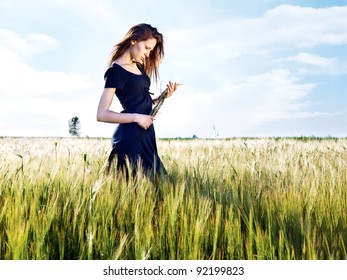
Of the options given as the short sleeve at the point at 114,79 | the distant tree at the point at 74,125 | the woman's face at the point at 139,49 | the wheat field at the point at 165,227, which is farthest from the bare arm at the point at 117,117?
the distant tree at the point at 74,125

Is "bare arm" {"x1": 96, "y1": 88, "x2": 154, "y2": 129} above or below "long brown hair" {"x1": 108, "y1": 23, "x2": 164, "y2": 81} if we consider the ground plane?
below

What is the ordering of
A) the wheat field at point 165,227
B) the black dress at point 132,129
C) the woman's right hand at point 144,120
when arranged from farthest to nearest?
1. the black dress at point 132,129
2. the woman's right hand at point 144,120
3. the wheat field at point 165,227

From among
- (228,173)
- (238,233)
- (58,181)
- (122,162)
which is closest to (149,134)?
(122,162)

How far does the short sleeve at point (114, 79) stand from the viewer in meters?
2.70

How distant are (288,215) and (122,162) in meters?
1.35

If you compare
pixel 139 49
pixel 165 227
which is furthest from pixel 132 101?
pixel 165 227

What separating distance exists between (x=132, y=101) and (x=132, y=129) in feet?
0.68

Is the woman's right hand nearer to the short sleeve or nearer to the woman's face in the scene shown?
the short sleeve

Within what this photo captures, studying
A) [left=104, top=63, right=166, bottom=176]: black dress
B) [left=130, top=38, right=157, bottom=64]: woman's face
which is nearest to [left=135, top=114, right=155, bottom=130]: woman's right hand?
[left=104, top=63, right=166, bottom=176]: black dress

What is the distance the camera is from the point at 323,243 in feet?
4.51

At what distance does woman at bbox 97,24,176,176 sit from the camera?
264 cm

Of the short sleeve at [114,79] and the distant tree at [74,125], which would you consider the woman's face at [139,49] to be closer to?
the short sleeve at [114,79]

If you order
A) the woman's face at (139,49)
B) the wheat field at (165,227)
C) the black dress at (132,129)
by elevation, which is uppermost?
the woman's face at (139,49)
